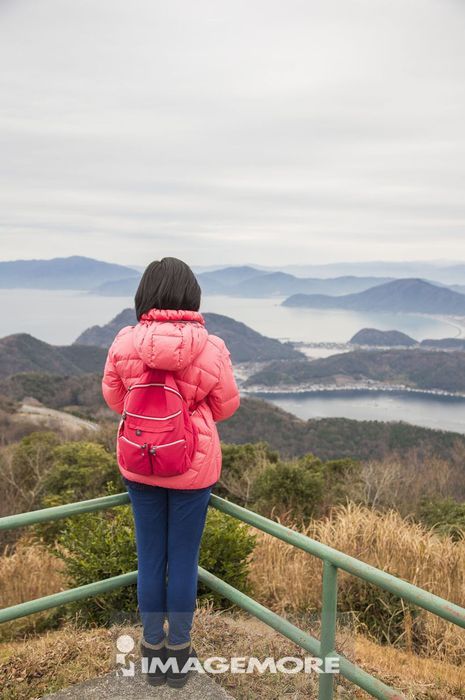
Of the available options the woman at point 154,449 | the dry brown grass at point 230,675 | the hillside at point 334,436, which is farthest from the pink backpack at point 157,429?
the hillside at point 334,436

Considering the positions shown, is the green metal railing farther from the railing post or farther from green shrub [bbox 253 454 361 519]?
green shrub [bbox 253 454 361 519]

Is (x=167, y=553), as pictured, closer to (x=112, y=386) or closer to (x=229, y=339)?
(x=112, y=386)

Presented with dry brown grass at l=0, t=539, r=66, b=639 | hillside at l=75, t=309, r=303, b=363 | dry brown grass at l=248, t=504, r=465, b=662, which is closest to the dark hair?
dry brown grass at l=248, t=504, r=465, b=662

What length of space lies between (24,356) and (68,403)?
4842cm

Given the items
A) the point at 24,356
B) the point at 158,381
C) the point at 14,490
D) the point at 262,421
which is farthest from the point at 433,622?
the point at 24,356

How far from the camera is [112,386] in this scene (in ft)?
7.41

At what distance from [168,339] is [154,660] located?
140 centimetres

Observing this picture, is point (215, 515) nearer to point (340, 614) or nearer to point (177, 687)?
point (340, 614)

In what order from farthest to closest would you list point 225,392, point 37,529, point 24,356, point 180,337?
point 24,356 < point 37,529 < point 225,392 < point 180,337

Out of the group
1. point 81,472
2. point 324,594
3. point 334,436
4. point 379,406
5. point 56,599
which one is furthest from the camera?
point 379,406

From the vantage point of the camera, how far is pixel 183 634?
90.4 inches

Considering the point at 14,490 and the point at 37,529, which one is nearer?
the point at 37,529

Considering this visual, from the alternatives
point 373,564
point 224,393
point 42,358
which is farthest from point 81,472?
point 42,358

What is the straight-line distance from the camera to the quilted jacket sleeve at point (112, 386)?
7.25ft
